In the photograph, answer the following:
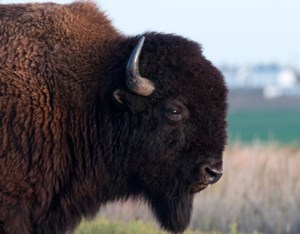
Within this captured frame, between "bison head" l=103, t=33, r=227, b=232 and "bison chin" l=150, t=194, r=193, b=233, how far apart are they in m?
0.08

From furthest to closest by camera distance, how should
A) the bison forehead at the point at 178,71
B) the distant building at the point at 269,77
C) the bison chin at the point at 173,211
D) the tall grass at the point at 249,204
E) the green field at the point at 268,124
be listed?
the distant building at the point at 269,77 → the green field at the point at 268,124 → the tall grass at the point at 249,204 → the bison chin at the point at 173,211 → the bison forehead at the point at 178,71

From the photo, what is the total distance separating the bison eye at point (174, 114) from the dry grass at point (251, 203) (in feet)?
9.67

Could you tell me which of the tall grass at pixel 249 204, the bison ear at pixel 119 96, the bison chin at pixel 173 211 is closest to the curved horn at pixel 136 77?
the bison ear at pixel 119 96

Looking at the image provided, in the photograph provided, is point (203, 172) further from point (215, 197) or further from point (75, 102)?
point (215, 197)

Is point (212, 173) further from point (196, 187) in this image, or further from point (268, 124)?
point (268, 124)

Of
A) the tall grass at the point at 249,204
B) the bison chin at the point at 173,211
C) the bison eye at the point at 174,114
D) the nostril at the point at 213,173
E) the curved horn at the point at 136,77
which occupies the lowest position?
the tall grass at the point at 249,204

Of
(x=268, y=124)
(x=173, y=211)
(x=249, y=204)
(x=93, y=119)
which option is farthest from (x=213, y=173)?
(x=268, y=124)

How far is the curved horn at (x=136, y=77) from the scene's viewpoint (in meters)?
7.64

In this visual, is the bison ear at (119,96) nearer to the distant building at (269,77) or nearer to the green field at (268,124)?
the green field at (268,124)

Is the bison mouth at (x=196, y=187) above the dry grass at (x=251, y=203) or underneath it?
above

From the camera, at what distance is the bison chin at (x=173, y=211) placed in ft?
26.5

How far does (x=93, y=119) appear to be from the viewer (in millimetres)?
7883

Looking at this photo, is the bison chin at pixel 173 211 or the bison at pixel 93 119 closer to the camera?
the bison at pixel 93 119

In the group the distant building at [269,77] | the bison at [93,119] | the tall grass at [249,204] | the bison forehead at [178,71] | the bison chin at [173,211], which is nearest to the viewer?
the bison at [93,119]
